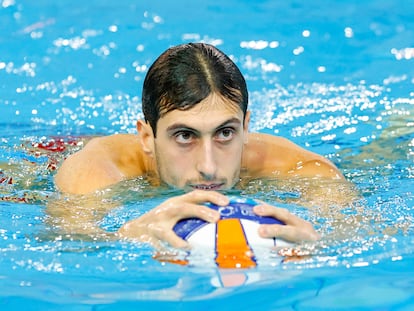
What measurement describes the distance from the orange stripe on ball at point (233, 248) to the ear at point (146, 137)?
1.00 metres

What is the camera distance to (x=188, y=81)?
3.50m

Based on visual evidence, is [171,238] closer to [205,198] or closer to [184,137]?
[205,198]

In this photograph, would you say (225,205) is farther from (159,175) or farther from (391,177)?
(391,177)

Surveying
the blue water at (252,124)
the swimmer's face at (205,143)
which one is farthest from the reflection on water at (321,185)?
the swimmer's face at (205,143)

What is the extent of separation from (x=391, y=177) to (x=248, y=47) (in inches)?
113

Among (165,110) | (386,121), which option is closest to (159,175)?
(165,110)

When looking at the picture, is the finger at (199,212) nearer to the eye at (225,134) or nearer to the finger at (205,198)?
the finger at (205,198)

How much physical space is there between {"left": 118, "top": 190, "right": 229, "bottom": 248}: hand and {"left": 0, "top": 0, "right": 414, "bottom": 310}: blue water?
0.29 feet

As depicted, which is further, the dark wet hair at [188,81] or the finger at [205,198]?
the dark wet hair at [188,81]

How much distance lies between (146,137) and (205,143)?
0.47 m

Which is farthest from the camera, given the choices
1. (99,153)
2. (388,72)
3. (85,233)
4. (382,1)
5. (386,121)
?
(382,1)

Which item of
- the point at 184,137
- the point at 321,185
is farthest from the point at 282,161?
the point at 184,137

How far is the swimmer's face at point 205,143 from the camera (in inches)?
134

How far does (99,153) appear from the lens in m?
4.07
